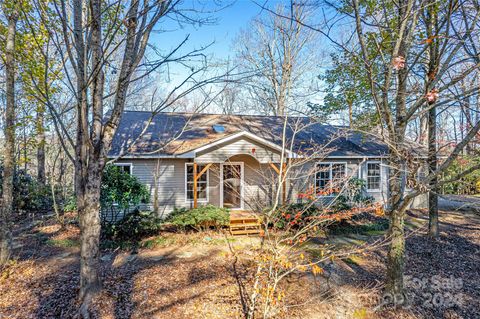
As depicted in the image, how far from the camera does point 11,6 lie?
536 centimetres

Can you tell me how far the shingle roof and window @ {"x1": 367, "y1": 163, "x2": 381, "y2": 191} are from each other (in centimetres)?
71

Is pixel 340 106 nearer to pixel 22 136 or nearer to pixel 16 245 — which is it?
pixel 16 245

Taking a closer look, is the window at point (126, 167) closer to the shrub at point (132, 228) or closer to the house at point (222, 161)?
the house at point (222, 161)

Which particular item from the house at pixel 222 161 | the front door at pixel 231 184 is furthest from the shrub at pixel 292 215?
the front door at pixel 231 184

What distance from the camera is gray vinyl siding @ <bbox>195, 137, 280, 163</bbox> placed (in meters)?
9.95

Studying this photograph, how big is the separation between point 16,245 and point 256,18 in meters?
8.81

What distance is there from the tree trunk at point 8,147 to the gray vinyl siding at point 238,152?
5373mm

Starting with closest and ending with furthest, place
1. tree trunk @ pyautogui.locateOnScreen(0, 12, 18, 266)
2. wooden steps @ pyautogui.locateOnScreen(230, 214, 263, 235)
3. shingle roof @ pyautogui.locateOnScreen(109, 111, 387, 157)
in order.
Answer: tree trunk @ pyautogui.locateOnScreen(0, 12, 18, 266), wooden steps @ pyautogui.locateOnScreen(230, 214, 263, 235), shingle roof @ pyautogui.locateOnScreen(109, 111, 387, 157)

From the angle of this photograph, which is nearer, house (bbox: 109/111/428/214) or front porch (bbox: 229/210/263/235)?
front porch (bbox: 229/210/263/235)

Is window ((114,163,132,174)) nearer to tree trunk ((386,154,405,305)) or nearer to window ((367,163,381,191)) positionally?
tree trunk ((386,154,405,305))

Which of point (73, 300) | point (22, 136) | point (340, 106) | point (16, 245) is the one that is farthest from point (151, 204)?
point (340, 106)

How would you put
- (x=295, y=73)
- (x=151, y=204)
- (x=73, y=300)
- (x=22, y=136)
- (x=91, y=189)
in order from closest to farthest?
(x=91, y=189) → (x=73, y=300) → (x=22, y=136) → (x=151, y=204) → (x=295, y=73)

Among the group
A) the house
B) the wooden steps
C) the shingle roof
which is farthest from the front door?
the wooden steps

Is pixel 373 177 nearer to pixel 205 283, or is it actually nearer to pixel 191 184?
pixel 191 184
